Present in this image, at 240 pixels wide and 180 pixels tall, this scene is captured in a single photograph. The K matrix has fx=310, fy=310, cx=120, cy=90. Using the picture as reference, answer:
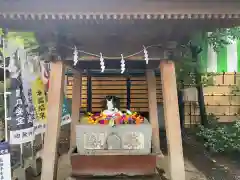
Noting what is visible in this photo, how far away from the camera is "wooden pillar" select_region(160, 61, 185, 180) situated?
20.8ft

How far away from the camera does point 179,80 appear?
491 inches

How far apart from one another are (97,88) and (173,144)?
789cm

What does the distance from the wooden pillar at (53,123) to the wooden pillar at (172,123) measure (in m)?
2.22

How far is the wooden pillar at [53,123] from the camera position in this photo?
20.7 ft

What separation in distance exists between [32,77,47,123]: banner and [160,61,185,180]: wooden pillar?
3.07 meters

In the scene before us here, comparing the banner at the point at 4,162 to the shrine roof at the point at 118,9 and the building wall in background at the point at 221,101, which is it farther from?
the building wall in background at the point at 221,101

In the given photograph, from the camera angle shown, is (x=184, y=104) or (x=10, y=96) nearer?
(x=10, y=96)

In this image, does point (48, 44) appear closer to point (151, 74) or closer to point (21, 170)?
point (21, 170)

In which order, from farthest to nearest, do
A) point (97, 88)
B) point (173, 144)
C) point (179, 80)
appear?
point (97, 88)
point (179, 80)
point (173, 144)

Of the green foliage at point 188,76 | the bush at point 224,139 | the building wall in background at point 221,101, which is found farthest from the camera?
the building wall in background at point 221,101

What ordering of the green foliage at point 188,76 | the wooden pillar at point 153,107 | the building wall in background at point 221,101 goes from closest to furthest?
the wooden pillar at point 153,107, the green foliage at point 188,76, the building wall in background at point 221,101

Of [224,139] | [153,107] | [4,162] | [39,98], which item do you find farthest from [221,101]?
[4,162]

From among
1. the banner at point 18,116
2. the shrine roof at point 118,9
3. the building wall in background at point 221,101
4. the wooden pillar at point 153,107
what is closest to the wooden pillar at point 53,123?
the banner at point 18,116

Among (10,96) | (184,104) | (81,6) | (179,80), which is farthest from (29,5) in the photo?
(184,104)
